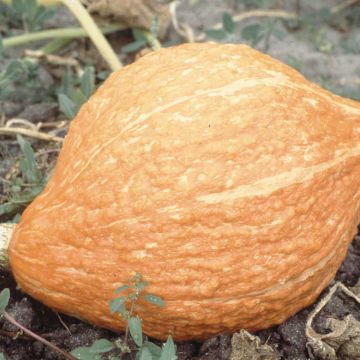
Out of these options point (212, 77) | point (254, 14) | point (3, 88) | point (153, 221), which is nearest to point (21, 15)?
point (3, 88)

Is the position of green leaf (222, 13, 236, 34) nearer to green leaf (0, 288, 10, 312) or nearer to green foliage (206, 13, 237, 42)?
green foliage (206, 13, 237, 42)

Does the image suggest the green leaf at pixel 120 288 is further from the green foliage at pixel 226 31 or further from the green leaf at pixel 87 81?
the green foliage at pixel 226 31

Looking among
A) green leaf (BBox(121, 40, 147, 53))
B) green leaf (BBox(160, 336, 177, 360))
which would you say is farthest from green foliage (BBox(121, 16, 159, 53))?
green leaf (BBox(160, 336, 177, 360))

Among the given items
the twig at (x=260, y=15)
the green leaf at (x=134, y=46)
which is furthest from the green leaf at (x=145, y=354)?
the twig at (x=260, y=15)

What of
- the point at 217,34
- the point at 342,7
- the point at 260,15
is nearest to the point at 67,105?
the point at 217,34

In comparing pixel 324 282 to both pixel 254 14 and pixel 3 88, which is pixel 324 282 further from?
pixel 254 14

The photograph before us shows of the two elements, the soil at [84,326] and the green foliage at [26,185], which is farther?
the green foliage at [26,185]

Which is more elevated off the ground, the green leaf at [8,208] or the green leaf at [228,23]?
the green leaf at [8,208]
